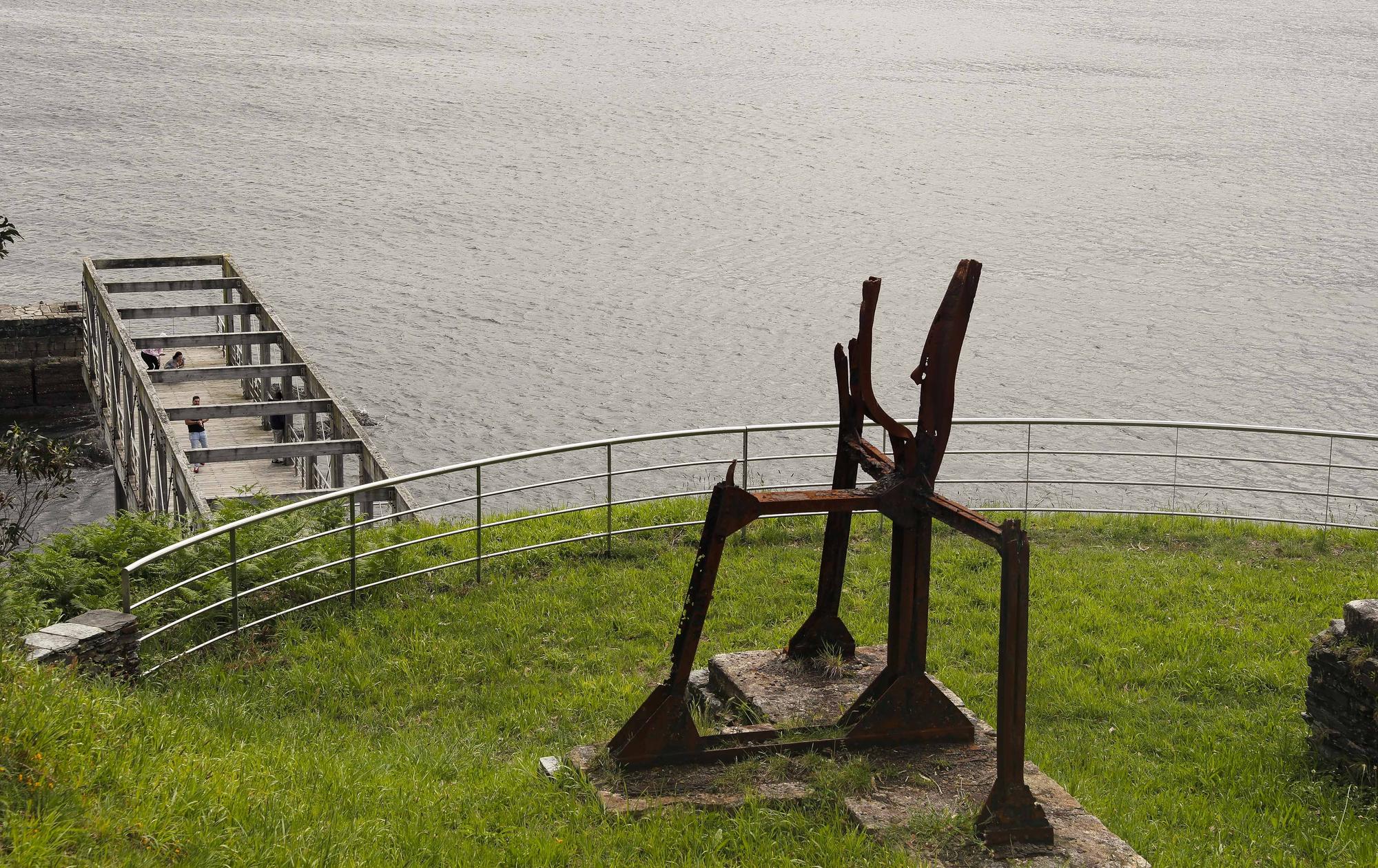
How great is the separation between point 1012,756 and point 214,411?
22.2 m

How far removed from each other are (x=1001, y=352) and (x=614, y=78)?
52.6 m

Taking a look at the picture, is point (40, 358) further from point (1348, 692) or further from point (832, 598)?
point (1348, 692)

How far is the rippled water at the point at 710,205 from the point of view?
41.8 m

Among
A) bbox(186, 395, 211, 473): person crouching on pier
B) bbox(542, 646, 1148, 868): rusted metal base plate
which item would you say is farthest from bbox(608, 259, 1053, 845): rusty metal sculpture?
bbox(186, 395, 211, 473): person crouching on pier

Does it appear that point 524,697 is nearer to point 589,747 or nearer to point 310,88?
point 589,747

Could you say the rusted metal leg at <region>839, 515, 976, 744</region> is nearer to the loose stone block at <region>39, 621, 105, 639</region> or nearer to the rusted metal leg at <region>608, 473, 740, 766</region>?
the rusted metal leg at <region>608, 473, 740, 766</region>

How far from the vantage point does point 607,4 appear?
12312 cm

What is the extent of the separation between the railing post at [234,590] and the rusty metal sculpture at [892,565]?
4934 millimetres

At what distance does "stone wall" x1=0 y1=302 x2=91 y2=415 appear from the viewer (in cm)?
4572

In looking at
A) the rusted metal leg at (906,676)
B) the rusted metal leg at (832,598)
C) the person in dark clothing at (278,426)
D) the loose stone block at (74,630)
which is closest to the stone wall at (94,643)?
the loose stone block at (74,630)

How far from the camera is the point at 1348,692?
33.5 feet

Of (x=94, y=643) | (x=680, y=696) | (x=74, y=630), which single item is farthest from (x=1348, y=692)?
(x=74, y=630)

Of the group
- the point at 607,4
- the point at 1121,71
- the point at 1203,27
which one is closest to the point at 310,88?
the point at 607,4

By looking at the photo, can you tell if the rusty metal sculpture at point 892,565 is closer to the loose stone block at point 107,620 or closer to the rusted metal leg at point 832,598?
the rusted metal leg at point 832,598
